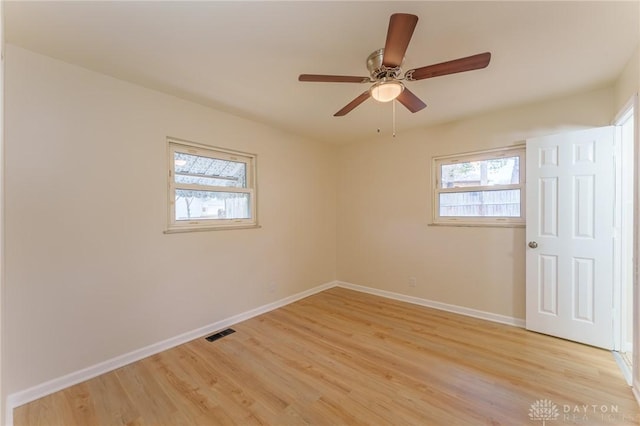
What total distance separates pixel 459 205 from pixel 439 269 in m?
0.86

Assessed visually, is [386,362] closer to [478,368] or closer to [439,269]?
[478,368]

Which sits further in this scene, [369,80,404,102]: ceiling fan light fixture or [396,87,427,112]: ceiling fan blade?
[396,87,427,112]: ceiling fan blade

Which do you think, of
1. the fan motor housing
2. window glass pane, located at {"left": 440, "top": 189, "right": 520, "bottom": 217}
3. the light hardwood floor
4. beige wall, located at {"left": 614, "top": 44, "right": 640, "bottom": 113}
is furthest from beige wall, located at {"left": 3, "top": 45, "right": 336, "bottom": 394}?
beige wall, located at {"left": 614, "top": 44, "right": 640, "bottom": 113}

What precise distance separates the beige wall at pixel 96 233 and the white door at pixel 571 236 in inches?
125

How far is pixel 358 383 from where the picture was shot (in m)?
2.09

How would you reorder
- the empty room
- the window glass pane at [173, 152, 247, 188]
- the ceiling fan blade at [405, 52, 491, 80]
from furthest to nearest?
the window glass pane at [173, 152, 247, 188]
the empty room
the ceiling fan blade at [405, 52, 491, 80]

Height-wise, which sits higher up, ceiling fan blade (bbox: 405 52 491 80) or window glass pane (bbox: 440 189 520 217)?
ceiling fan blade (bbox: 405 52 491 80)

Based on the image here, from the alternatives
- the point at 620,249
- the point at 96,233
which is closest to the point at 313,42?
the point at 96,233

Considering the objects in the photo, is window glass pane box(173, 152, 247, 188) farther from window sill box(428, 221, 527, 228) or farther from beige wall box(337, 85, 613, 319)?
window sill box(428, 221, 527, 228)

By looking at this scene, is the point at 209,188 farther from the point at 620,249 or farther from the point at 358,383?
the point at 620,249

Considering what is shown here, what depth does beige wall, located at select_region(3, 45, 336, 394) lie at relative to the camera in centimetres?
195

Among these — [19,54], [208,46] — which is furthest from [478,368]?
[19,54]

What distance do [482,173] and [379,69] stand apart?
2208 millimetres

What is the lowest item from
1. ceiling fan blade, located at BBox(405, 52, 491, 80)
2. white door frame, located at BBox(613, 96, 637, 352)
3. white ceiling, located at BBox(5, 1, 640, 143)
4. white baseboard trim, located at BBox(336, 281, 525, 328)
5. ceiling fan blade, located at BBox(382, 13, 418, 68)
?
white baseboard trim, located at BBox(336, 281, 525, 328)
